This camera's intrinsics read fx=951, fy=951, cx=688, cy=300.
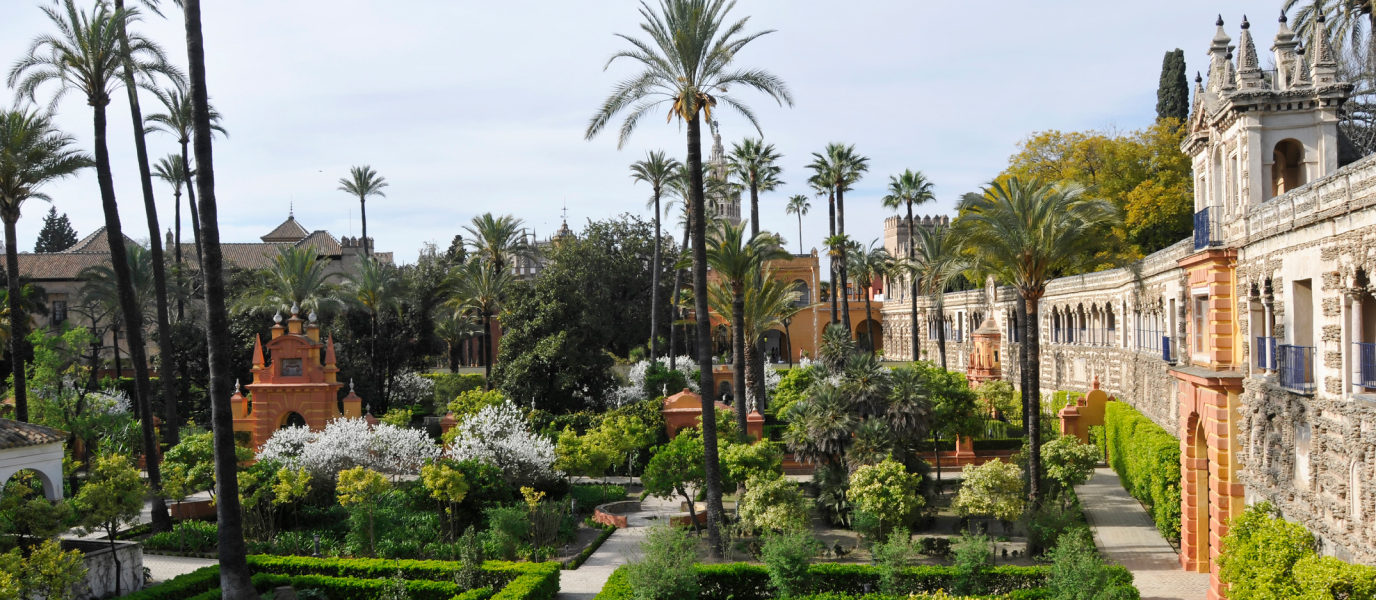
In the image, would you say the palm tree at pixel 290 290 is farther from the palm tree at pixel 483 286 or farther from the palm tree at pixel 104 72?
the palm tree at pixel 104 72

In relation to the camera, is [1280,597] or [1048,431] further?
[1048,431]

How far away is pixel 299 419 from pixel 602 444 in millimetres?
13194

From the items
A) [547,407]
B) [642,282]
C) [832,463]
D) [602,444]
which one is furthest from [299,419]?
[642,282]

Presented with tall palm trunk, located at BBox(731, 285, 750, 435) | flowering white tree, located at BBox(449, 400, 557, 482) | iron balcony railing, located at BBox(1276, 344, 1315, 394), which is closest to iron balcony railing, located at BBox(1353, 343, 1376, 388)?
iron balcony railing, located at BBox(1276, 344, 1315, 394)

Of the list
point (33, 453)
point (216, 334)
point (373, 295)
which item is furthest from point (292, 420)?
point (216, 334)

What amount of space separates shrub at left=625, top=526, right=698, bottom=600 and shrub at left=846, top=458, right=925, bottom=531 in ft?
18.9

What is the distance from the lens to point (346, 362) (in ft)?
137

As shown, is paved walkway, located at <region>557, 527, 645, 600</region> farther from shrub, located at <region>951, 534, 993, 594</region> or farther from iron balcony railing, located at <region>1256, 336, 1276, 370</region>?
iron balcony railing, located at <region>1256, 336, 1276, 370</region>

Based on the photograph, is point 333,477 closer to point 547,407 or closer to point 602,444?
point 602,444

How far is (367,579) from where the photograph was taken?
18.0 m

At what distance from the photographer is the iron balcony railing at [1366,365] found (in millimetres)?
12230

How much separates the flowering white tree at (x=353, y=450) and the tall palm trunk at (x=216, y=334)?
362 inches

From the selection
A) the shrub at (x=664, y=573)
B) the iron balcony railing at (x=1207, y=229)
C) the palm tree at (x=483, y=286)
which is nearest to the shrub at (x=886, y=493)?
the shrub at (x=664, y=573)

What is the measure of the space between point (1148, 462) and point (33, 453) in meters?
25.0
